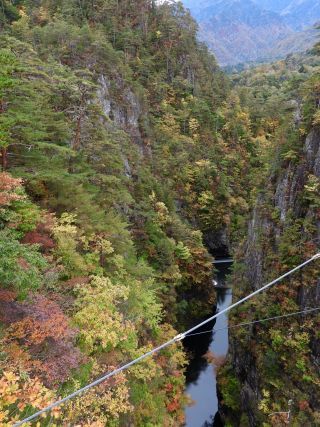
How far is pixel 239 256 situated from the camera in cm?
2358

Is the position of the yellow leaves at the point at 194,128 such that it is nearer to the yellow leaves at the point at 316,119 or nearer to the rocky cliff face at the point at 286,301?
the rocky cliff face at the point at 286,301

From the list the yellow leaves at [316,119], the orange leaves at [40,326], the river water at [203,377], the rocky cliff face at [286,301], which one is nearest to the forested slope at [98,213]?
the orange leaves at [40,326]

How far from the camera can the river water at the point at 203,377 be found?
840 inches

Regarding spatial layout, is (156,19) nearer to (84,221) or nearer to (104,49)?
(104,49)

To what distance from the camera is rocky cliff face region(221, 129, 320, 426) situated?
14.6 meters

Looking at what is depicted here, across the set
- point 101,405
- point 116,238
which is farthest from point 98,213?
point 101,405

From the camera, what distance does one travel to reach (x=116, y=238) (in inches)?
585

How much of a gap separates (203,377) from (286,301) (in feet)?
39.8

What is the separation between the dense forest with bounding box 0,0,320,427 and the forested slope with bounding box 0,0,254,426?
0.25 feet

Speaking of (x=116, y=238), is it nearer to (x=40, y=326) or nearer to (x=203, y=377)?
(x=40, y=326)

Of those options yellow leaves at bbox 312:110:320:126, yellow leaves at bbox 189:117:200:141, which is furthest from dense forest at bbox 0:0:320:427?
yellow leaves at bbox 189:117:200:141

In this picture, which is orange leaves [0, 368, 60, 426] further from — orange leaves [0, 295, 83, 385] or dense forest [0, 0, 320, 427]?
orange leaves [0, 295, 83, 385]

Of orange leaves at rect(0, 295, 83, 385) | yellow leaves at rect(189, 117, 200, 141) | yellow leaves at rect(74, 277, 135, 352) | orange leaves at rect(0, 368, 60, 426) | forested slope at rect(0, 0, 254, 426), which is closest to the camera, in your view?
orange leaves at rect(0, 368, 60, 426)

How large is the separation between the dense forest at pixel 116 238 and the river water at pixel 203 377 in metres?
2.18
